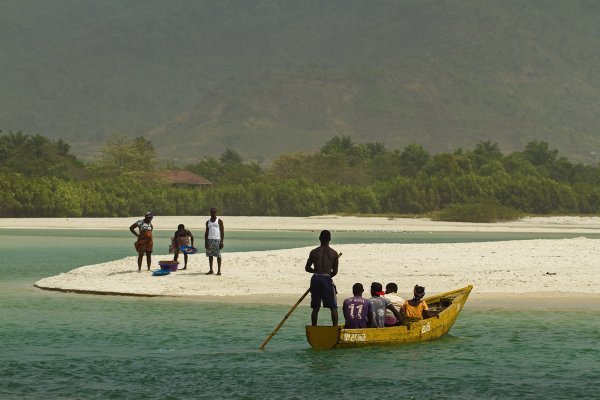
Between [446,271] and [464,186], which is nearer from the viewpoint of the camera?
[446,271]

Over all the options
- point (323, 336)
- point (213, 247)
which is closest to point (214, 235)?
point (213, 247)

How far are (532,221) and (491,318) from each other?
234ft

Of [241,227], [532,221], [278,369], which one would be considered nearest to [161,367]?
[278,369]

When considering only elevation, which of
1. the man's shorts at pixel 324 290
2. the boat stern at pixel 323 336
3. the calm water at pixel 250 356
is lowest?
the calm water at pixel 250 356

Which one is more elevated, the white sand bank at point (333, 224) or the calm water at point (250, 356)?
the white sand bank at point (333, 224)

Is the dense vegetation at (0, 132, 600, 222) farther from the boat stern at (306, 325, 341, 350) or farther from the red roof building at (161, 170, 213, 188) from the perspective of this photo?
the boat stern at (306, 325, 341, 350)

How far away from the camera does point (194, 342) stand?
75.6 ft

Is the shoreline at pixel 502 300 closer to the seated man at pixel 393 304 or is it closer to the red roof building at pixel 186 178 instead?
the seated man at pixel 393 304

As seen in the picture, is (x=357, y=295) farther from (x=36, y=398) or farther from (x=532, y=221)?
(x=532, y=221)

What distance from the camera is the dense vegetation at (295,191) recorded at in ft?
316

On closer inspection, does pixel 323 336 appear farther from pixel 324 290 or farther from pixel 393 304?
pixel 393 304

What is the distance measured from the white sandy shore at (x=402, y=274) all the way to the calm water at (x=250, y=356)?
200cm

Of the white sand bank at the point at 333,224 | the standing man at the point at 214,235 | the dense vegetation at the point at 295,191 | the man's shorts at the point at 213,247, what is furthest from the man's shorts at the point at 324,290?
the dense vegetation at the point at 295,191

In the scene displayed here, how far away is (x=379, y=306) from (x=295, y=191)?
85663mm
